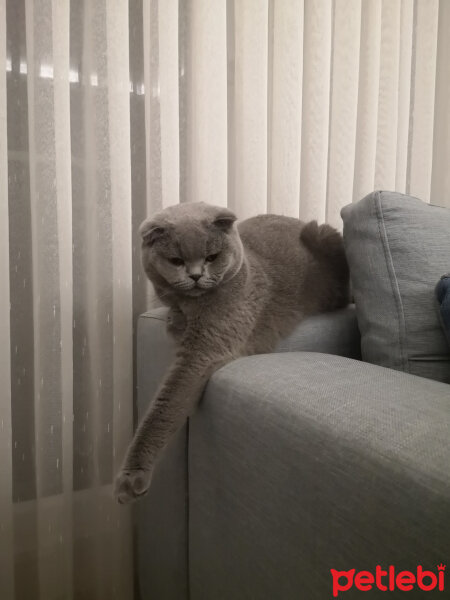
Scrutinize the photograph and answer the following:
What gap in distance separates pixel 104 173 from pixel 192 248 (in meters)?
0.44

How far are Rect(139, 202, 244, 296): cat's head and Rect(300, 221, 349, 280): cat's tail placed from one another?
0.31m

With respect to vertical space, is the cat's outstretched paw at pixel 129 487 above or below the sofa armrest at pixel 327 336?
below

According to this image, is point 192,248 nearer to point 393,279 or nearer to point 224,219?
point 224,219

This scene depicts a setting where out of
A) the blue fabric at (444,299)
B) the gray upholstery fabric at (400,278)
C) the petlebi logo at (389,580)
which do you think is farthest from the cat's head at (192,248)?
the petlebi logo at (389,580)

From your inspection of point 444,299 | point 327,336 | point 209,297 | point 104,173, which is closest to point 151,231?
point 209,297

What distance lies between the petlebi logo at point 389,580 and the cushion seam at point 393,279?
463mm

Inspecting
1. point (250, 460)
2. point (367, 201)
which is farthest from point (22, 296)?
point (367, 201)

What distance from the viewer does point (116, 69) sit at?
1166 millimetres

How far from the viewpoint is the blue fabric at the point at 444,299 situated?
0.81 metres

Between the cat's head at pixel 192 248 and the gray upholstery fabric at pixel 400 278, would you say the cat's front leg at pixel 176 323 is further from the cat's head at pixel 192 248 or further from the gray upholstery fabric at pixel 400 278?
the gray upholstery fabric at pixel 400 278

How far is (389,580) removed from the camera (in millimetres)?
454

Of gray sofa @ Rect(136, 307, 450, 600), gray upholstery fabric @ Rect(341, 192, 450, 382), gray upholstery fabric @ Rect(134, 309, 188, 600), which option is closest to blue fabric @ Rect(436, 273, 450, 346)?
gray upholstery fabric @ Rect(341, 192, 450, 382)

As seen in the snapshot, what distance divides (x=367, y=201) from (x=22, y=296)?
2.91 ft

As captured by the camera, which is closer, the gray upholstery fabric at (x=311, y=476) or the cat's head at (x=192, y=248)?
the gray upholstery fabric at (x=311, y=476)
